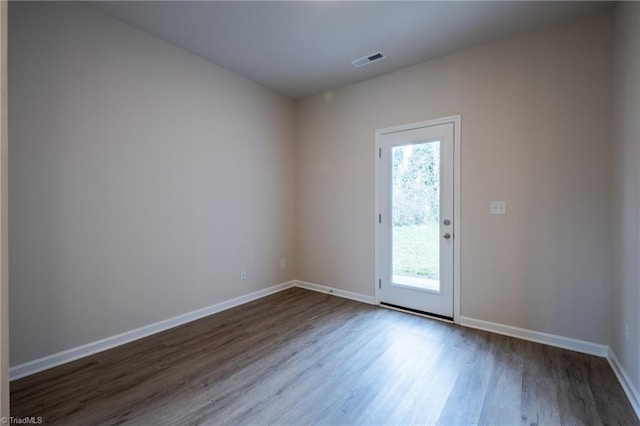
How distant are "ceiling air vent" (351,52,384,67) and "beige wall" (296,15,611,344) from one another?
15.9 inches

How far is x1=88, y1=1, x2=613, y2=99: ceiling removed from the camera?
2.38 metres

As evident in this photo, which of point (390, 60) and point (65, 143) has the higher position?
point (390, 60)

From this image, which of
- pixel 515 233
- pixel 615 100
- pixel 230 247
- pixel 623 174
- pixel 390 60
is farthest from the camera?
pixel 230 247

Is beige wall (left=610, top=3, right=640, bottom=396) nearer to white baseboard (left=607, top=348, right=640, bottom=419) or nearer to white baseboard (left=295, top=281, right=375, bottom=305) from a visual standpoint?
white baseboard (left=607, top=348, right=640, bottom=419)

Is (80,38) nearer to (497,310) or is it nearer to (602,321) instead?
(497,310)

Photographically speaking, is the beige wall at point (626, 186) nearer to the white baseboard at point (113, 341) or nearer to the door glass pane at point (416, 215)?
the door glass pane at point (416, 215)

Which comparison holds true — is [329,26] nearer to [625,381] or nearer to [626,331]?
→ [626,331]

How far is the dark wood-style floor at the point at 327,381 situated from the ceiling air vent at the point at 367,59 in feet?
9.71

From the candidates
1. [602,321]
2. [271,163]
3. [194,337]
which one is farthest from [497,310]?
[271,163]

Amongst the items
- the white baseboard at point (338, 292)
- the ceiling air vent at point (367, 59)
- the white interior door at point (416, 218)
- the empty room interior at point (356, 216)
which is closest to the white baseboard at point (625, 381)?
the empty room interior at point (356, 216)

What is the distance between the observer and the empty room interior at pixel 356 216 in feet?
6.40

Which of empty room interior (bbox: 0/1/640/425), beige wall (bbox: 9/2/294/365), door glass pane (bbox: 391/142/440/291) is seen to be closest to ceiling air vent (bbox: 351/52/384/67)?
empty room interior (bbox: 0/1/640/425)

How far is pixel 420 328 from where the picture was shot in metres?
2.96

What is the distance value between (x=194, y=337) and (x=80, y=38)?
111 inches
